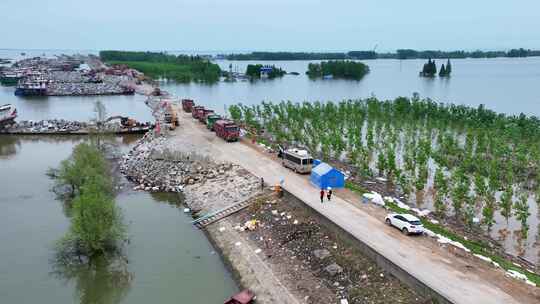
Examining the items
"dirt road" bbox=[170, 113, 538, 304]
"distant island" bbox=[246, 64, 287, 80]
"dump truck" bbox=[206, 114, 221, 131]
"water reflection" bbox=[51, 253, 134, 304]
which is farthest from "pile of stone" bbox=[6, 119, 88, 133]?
"distant island" bbox=[246, 64, 287, 80]

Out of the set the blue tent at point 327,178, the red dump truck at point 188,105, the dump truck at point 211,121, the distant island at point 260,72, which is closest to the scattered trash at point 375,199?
the blue tent at point 327,178

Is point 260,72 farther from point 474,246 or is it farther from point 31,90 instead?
point 474,246

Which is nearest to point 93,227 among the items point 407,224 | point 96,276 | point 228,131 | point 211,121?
point 96,276

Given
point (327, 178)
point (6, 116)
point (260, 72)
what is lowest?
point (327, 178)

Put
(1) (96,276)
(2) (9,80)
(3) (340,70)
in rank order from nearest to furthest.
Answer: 1. (1) (96,276)
2. (2) (9,80)
3. (3) (340,70)

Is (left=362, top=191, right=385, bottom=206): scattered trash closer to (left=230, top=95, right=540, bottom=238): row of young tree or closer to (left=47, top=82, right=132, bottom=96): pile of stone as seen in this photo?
(left=230, top=95, right=540, bottom=238): row of young tree

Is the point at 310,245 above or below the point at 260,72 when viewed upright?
below

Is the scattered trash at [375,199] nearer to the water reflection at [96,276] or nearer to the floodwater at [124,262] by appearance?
the floodwater at [124,262]
